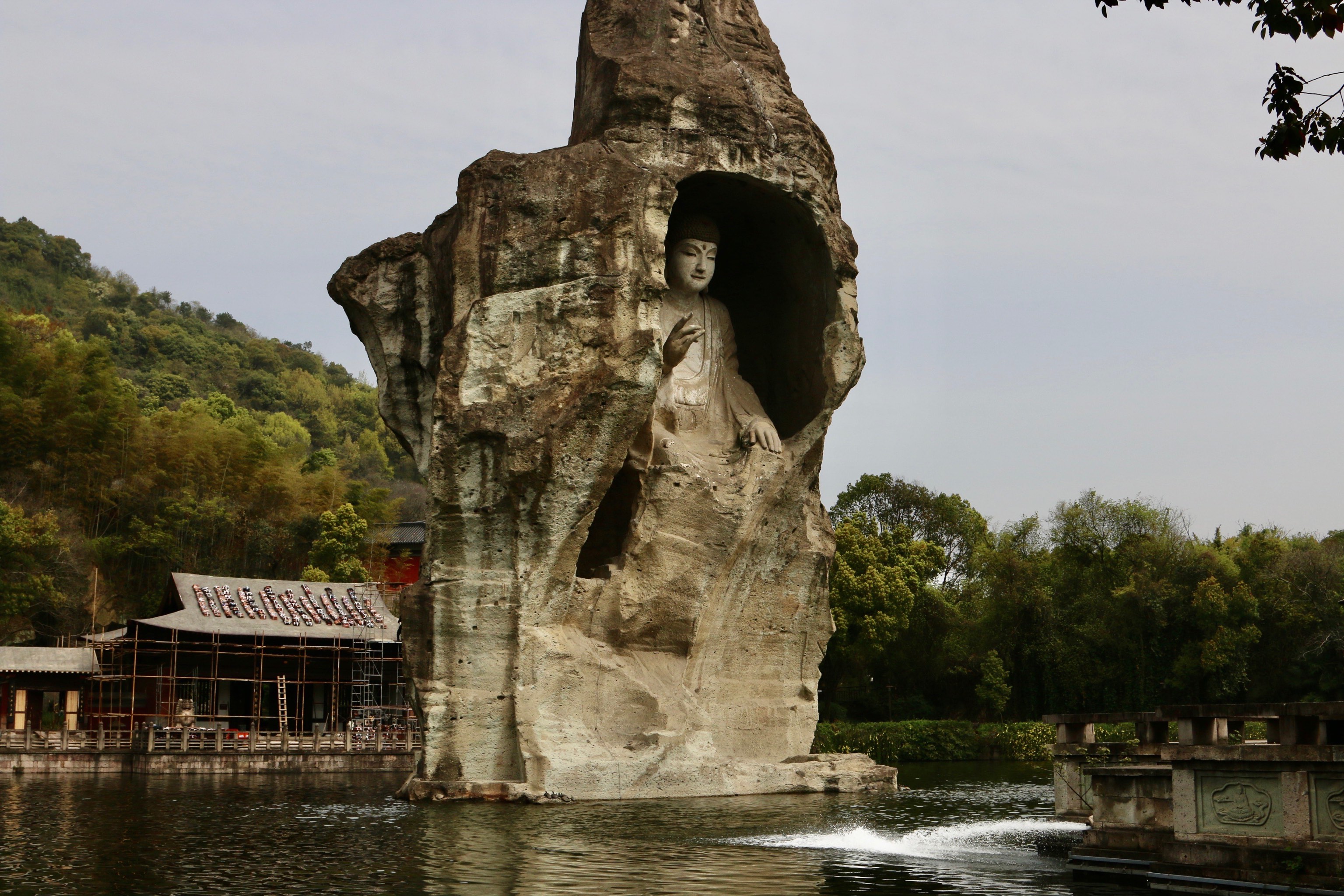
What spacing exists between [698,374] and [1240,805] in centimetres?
1407

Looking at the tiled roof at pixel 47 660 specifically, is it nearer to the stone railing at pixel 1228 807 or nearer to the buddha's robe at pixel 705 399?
the buddha's robe at pixel 705 399

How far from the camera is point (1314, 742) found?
9953 millimetres

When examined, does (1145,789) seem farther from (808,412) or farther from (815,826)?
(808,412)

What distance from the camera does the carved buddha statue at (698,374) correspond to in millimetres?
22453

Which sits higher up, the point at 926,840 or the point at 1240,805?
the point at 1240,805

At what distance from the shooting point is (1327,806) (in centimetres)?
966

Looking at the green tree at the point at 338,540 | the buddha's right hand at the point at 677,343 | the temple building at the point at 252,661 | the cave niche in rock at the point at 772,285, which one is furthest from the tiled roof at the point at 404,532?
the buddha's right hand at the point at 677,343

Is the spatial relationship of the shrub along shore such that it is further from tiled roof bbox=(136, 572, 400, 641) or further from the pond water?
the pond water

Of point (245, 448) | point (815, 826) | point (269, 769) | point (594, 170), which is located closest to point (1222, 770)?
point (815, 826)

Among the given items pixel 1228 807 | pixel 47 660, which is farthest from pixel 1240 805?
pixel 47 660

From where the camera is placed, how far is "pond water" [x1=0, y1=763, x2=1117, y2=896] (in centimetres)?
1134

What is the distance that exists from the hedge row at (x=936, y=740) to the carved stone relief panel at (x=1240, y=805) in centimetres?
2749

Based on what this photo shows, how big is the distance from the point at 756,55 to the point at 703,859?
49.0ft

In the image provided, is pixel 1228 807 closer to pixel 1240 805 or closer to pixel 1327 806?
Result: pixel 1240 805
